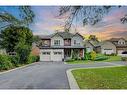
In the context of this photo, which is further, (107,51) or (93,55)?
(93,55)

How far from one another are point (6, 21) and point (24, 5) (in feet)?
2.01

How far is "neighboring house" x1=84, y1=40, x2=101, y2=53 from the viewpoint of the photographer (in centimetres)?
783

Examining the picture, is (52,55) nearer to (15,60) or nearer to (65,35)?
(65,35)

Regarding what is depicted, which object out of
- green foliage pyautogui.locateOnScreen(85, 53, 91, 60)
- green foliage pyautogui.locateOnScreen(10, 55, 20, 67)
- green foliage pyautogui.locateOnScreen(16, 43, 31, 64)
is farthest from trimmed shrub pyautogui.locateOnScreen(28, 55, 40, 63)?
green foliage pyautogui.locateOnScreen(85, 53, 91, 60)

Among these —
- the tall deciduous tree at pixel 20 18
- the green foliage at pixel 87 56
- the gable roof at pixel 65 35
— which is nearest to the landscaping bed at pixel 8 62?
the tall deciduous tree at pixel 20 18

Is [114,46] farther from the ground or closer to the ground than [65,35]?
closer to the ground

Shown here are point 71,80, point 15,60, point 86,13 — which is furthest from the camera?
point 15,60

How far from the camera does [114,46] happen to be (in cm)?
792

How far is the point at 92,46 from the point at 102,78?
A: 30.0 inches

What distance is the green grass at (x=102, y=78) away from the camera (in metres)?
7.27

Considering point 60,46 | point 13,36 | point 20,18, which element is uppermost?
point 20,18

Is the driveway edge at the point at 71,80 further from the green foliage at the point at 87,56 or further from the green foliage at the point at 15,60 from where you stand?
the green foliage at the point at 15,60

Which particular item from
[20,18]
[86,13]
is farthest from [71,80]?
[20,18]
